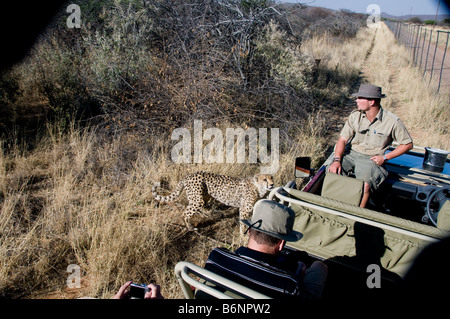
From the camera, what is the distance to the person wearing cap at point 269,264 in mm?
1507

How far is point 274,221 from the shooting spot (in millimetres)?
1806

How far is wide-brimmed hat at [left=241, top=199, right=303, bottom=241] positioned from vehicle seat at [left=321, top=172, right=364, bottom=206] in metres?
1.10

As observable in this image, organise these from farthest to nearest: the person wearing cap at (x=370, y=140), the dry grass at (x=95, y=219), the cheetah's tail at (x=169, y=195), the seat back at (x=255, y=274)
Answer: the cheetah's tail at (x=169, y=195), the person wearing cap at (x=370, y=140), the dry grass at (x=95, y=219), the seat back at (x=255, y=274)

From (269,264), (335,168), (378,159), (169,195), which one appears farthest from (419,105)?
(269,264)

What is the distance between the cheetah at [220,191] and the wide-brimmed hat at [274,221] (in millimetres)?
1913

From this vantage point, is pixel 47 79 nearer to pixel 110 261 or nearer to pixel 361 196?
pixel 110 261

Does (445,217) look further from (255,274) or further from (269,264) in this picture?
(255,274)

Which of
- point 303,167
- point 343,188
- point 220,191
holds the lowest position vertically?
point 220,191

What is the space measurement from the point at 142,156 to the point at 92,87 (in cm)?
209

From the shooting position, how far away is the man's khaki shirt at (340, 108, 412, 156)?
3.33 metres

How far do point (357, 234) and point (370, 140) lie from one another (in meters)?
1.59

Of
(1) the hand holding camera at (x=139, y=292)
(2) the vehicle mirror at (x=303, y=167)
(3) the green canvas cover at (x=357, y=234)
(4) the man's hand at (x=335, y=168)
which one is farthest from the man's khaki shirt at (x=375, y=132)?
(1) the hand holding camera at (x=139, y=292)

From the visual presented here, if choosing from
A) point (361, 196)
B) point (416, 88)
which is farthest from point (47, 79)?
point (416, 88)

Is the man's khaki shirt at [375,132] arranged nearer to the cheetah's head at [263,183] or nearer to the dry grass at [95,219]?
the cheetah's head at [263,183]
